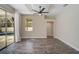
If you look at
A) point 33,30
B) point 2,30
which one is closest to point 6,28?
point 2,30

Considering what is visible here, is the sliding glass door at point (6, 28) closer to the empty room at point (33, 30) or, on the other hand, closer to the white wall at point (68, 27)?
the empty room at point (33, 30)

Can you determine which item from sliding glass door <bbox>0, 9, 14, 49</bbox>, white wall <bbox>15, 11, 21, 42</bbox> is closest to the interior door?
sliding glass door <bbox>0, 9, 14, 49</bbox>

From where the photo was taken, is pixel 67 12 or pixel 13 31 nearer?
pixel 13 31

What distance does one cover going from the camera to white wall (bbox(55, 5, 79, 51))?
3773 mm

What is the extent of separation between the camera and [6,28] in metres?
3.18

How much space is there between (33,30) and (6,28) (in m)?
0.88

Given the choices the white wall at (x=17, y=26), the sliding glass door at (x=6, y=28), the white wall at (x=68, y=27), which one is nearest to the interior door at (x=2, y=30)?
the sliding glass door at (x=6, y=28)

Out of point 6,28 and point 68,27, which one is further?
point 68,27

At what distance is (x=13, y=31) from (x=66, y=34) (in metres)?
1.90

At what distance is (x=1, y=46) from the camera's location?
3385 millimetres

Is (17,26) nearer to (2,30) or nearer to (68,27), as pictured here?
(2,30)
